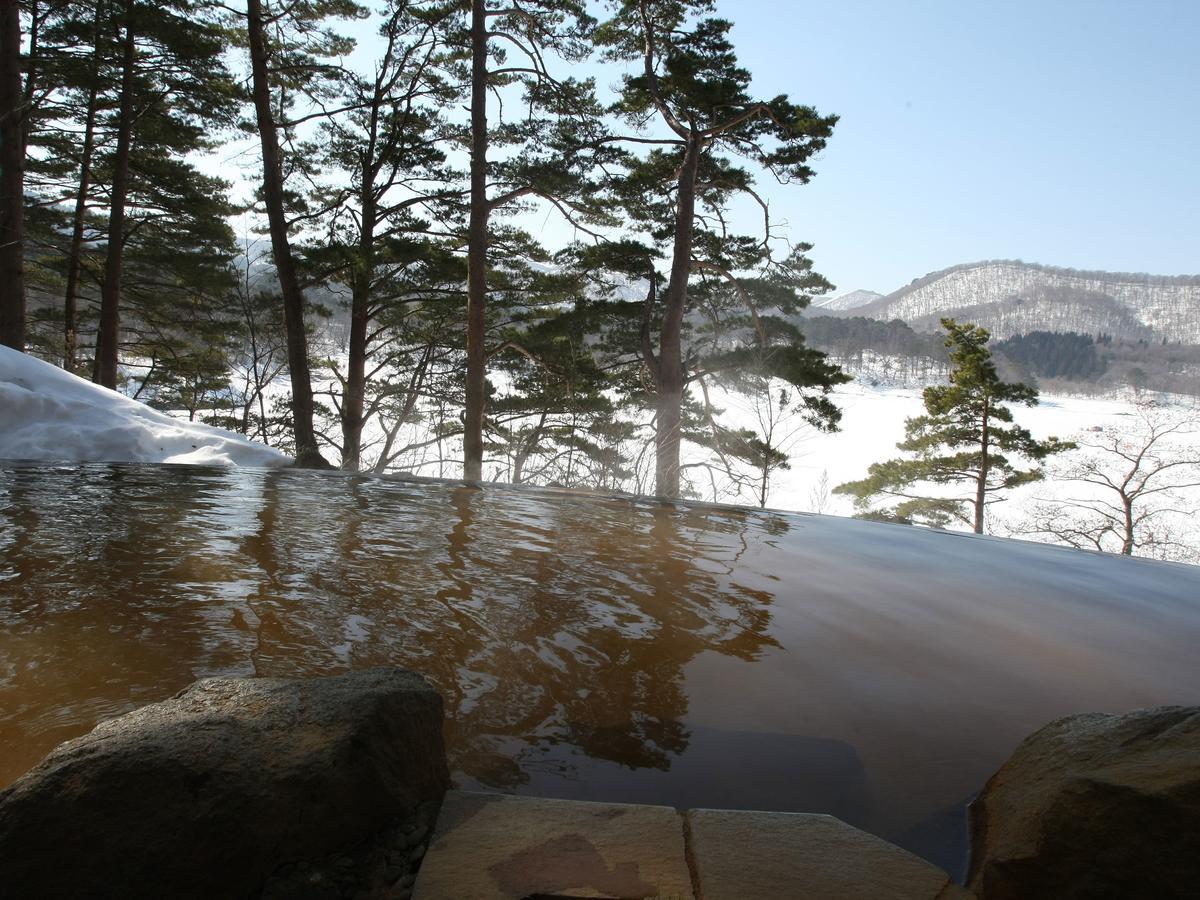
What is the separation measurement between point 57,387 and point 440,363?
9525 mm

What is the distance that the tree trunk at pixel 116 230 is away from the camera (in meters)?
10.2

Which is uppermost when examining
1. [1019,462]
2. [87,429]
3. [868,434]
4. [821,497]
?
[868,434]

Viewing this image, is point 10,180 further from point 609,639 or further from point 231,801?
point 231,801

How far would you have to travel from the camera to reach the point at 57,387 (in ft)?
18.8

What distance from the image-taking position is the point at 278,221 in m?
9.02

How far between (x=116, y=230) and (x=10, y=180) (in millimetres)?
2130

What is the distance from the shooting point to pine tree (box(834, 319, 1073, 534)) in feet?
56.8

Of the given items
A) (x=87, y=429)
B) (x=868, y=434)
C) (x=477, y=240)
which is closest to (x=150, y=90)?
(x=477, y=240)

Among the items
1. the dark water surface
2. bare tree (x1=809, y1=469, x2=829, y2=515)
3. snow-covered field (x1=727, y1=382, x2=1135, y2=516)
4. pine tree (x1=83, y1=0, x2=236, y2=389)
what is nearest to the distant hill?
snow-covered field (x1=727, y1=382, x2=1135, y2=516)

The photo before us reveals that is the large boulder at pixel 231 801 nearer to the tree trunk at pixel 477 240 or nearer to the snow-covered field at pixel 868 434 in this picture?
the tree trunk at pixel 477 240

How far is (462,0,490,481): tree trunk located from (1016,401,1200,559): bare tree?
15320 millimetres

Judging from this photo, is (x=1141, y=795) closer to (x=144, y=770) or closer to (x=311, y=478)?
(x=144, y=770)

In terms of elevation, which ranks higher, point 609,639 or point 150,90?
point 150,90

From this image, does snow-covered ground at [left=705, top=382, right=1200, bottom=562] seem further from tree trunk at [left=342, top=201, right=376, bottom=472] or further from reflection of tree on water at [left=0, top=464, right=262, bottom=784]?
reflection of tree on water at [left=0, top=464, right=262, bottom=784]
